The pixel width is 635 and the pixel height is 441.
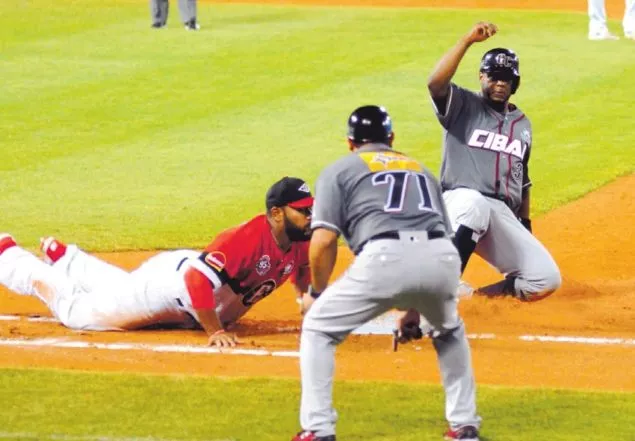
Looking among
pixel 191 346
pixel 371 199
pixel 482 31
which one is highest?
pixel 482 31

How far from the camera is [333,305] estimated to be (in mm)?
5859

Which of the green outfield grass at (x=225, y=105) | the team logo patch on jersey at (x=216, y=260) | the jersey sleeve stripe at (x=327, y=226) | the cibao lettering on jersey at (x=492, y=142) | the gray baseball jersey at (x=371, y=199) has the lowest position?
the green outfield grass at (x=225, y=105)

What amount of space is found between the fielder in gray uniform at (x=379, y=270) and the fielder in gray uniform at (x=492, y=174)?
8.08ft

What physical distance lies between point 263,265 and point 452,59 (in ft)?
5.15

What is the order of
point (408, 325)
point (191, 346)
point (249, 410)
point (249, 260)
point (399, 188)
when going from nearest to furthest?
point (399, 188)
point (408, 325)
point (249, 410)
point (249, 260)
point (191, 346)

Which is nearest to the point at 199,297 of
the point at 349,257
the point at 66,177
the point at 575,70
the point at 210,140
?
the point at 349,257

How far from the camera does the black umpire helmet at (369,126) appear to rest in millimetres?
6094

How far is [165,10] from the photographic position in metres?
20.6

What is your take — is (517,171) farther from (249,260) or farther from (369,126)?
(369,126)

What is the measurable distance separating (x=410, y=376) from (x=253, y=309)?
2.09 metres

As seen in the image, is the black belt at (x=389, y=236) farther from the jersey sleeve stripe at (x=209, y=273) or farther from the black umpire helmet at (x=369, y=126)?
the jersey sleeve stripe at (x=209, y=273)

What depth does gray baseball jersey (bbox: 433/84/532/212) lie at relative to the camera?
858 centimetres

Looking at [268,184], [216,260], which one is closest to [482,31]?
[216,260]

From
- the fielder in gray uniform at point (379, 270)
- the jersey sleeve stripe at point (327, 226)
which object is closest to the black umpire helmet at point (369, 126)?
the fielder in gray uniform at point (379, 270)
